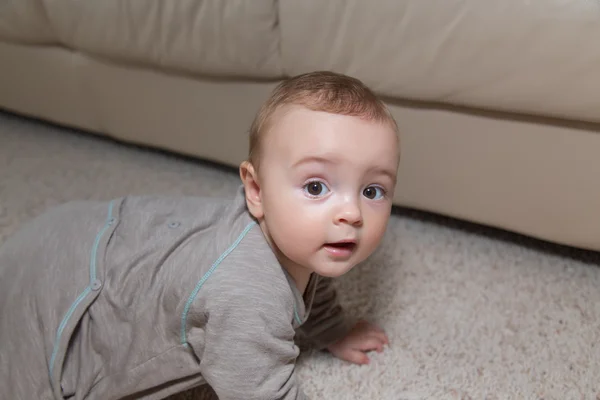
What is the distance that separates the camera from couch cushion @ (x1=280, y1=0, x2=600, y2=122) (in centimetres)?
71

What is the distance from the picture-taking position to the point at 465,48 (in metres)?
0.76

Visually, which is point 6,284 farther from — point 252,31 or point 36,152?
point 36,152

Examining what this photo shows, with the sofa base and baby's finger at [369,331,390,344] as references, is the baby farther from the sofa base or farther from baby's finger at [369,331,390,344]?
the sofa base

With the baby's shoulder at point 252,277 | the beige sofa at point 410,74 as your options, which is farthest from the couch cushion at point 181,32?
the baby's shoulder at point 252,277

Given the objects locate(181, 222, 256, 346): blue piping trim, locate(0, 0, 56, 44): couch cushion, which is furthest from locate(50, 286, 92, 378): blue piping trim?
locate(0, 0, 56, 44): couch cushion

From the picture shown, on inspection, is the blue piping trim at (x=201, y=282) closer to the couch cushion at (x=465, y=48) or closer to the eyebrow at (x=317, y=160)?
the eyebrow at (x=317, y=160)

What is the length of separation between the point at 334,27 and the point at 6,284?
0.55 meters

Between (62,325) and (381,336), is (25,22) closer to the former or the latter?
(62,325)

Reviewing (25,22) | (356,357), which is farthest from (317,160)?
(25,22)

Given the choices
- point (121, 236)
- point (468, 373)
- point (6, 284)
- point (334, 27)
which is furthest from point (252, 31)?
point (468, 373)

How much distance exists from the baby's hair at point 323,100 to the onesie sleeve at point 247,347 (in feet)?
0.50

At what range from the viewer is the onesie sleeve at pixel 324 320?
2.70ft

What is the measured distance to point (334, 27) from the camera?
0.82 m

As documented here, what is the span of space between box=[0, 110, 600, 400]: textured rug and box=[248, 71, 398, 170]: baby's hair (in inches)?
15.0
